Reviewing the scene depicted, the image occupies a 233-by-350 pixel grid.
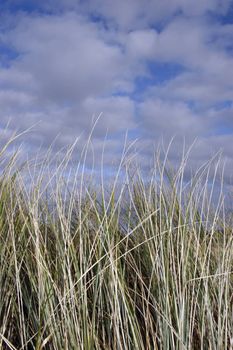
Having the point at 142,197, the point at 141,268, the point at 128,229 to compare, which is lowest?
the point at 141,268

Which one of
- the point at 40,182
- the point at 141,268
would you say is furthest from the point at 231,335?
the point at 40,182

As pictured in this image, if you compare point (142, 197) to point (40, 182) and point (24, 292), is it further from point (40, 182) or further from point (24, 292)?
point (24, 292)

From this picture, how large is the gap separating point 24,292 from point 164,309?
64cm

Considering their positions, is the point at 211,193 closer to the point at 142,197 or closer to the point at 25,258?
the point at 142,197

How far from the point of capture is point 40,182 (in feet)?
8.29

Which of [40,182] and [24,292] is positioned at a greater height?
[40,182]

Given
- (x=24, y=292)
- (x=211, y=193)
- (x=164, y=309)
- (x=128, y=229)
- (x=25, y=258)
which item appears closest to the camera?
(x=164, y=309)

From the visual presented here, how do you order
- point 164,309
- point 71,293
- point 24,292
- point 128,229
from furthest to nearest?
point 128,229, point 24,292, point 164,309, point 71,293

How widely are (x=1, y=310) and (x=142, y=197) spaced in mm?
949

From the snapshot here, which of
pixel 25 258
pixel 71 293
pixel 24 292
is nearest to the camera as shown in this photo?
pixel 71 293

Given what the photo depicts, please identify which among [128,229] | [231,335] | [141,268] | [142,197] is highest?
[142,197]

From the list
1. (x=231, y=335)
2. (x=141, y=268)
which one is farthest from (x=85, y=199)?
(x=231, y=335)

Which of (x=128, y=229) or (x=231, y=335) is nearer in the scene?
(x=231, y=335)

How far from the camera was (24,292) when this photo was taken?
214cm
